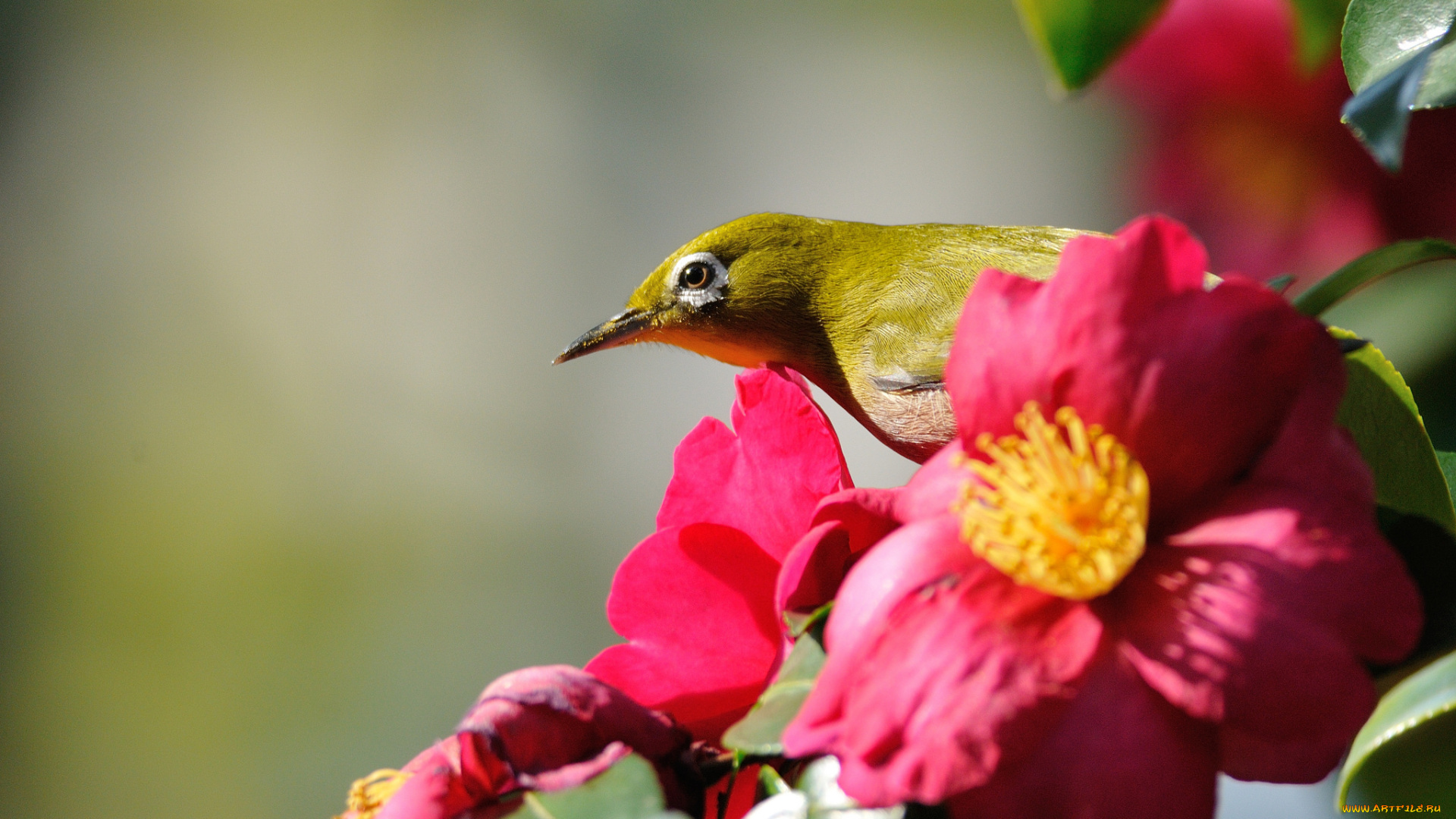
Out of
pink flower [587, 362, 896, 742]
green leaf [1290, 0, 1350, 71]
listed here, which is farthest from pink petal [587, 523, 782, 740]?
green leaf [1290, 0, 1350, 71]

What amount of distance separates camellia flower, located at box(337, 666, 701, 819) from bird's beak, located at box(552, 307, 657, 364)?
0.84 m

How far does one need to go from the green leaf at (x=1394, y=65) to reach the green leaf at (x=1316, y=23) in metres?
0.40

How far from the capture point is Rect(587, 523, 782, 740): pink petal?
1.45ft

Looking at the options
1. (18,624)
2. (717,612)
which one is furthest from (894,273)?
(18,624)

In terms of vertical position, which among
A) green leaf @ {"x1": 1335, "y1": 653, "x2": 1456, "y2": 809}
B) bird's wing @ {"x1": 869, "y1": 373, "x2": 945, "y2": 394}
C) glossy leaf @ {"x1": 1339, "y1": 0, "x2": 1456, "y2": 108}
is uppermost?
glossy leaf @ {"x1": 1339, "y1": 0, "x2": 1456, "y2": 108}

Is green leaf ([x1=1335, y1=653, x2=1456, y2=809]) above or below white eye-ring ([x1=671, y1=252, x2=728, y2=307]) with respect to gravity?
below

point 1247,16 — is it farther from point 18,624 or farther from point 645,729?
point 18,624

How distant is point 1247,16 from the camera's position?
4.89 ft

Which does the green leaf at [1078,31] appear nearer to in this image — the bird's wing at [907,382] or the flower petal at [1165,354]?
the bird's wing at [907,382]

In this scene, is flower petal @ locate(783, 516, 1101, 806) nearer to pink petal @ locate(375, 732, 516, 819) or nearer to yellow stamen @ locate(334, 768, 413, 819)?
pink petal @ locate(375, 732, 516, 819)

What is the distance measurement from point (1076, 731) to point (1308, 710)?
6 centimetres

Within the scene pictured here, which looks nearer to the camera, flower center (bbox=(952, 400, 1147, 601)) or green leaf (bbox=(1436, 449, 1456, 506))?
flower center (bbox=(952, 400, 1147, 601))

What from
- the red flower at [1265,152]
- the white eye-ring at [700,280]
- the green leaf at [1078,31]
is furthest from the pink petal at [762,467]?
the red flower at [1265,152]

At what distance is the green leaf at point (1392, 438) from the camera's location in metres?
0.43
